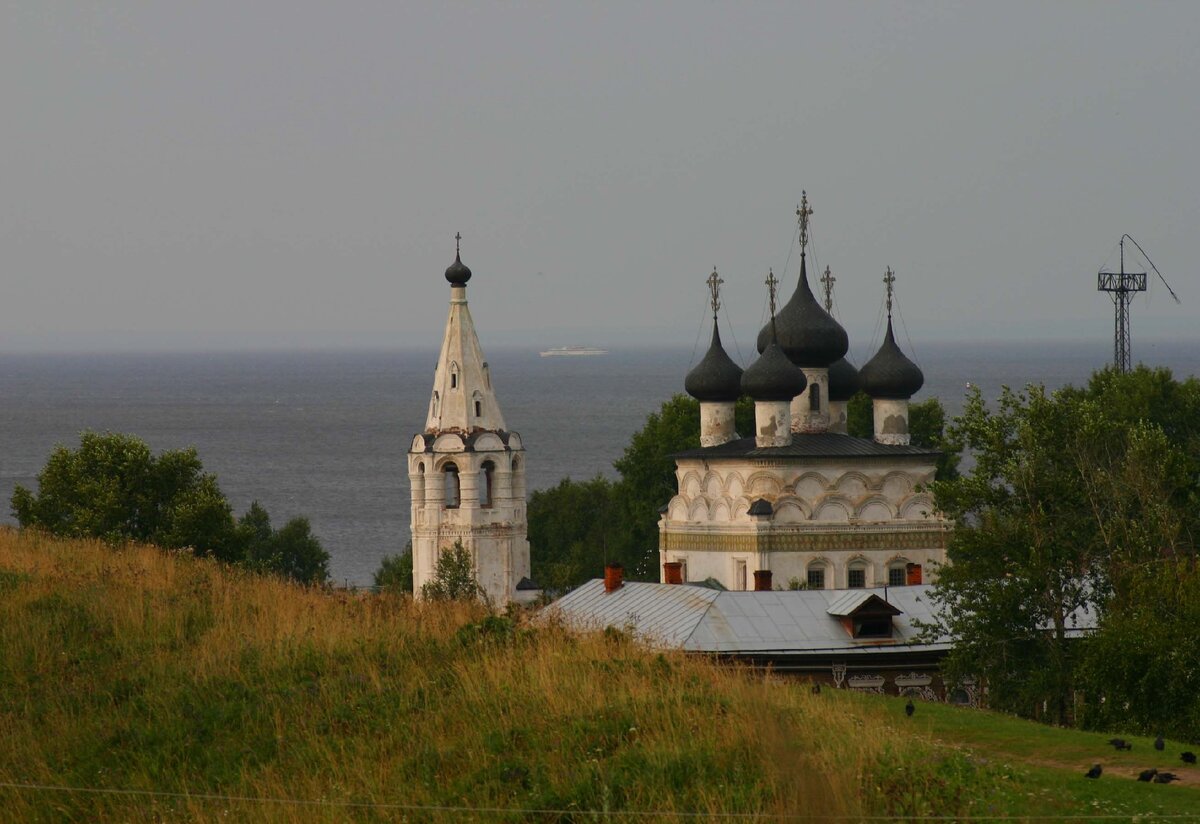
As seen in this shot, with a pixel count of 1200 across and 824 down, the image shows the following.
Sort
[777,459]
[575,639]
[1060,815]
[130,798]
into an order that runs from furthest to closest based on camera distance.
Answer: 1. [777,459]
2. [575,639]
3. [130,798]
4. [1060,815]

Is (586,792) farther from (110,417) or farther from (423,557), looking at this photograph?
(110,417)

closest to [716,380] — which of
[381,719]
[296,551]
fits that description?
[296,551]

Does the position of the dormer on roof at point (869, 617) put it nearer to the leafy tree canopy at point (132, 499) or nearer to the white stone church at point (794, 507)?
the white stone church at point (794, 507)

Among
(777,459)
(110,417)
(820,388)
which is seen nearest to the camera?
(777,459)

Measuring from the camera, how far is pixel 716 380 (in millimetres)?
38000

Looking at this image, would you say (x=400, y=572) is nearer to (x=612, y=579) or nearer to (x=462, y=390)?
(x=462, y=390)

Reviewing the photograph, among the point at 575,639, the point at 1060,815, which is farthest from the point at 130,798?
the point at 1060,815

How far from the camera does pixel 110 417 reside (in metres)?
142

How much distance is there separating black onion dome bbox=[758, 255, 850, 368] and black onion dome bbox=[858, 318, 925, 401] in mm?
608

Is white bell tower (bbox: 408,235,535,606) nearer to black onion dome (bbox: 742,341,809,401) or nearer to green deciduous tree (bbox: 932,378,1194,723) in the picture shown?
black onion dome (bbox: 742,341,809,401)

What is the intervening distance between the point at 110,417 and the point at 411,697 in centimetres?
13082

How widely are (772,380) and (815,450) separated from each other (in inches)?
49.4

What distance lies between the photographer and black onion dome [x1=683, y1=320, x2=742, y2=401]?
124 ft

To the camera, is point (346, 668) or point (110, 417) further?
point (110, 417)
